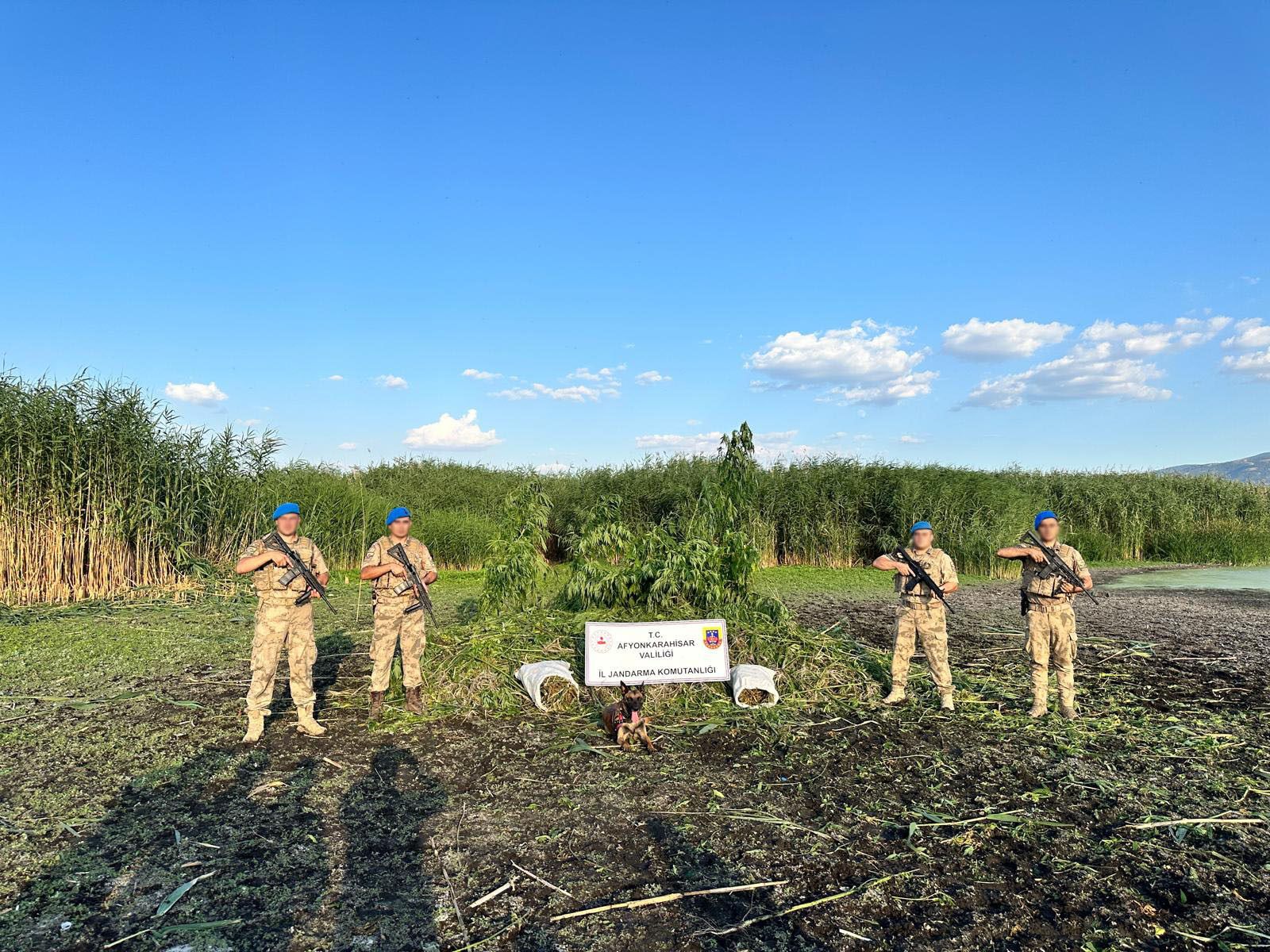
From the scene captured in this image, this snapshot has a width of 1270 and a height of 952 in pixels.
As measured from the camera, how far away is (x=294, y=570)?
19.4 ft

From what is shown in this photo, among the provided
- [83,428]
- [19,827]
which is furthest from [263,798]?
[83,428]

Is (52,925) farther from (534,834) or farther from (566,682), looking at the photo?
(566,682)

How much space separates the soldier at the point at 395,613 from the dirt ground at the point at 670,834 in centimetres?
44

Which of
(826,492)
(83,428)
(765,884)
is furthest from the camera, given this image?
(826,492)

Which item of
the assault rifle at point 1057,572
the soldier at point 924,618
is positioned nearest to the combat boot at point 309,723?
the soldier at point 924,618

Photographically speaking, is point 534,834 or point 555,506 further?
point 555,506

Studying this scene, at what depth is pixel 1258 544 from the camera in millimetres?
23391

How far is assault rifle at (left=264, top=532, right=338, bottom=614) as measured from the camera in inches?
232

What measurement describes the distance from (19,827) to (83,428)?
10.6 m

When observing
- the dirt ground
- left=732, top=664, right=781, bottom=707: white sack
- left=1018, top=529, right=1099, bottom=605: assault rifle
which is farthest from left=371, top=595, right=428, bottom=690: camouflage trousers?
left=1018, top=529, right=1099, bottom=605: assault rifle

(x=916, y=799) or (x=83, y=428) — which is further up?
(x=83, y=428)

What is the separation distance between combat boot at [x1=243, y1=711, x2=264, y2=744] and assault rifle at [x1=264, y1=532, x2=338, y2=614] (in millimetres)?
957

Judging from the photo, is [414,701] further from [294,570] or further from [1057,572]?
[1057,572]

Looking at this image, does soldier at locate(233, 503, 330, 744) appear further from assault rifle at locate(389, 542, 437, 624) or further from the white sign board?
the white sign board
